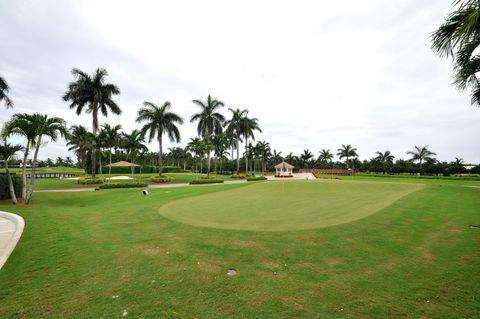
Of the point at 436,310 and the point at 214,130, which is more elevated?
the point at 214,130

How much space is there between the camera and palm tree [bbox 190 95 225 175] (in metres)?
44.6

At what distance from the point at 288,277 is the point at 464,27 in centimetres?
687

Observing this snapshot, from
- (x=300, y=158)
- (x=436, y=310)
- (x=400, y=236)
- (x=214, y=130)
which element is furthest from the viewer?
(x=300, y=158)

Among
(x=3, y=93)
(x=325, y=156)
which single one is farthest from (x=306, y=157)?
(x=3, y=93)

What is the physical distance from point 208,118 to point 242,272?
41.8 metres

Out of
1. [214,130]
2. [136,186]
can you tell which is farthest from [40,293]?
[214,130]

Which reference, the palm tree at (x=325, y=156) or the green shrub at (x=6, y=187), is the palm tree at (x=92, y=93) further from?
the palm tree at (x=325, y=156)

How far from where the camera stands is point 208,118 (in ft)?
148

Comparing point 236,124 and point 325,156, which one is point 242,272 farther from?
point 325,156

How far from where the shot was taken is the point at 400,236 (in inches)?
314

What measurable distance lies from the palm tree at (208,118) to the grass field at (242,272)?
37515mm

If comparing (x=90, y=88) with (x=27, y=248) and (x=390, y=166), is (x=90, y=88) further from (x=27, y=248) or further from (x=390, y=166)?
(x=390, y=166)

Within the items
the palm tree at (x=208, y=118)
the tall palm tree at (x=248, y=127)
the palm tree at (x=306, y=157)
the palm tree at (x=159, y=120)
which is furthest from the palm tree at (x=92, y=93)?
the palm tree at (x=306, y=157)

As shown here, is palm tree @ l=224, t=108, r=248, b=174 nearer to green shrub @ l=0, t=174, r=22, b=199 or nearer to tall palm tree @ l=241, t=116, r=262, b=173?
tall palm tree @ l=241, t=116, r=262, b=173
